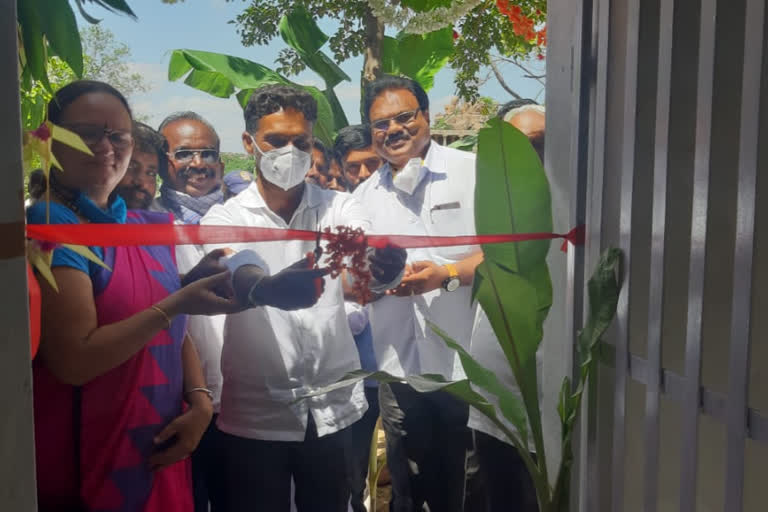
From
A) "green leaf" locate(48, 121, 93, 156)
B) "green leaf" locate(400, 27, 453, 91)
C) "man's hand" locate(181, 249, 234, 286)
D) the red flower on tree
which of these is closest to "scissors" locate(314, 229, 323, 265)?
"man's hand" locate(181, 249, 234, 286)

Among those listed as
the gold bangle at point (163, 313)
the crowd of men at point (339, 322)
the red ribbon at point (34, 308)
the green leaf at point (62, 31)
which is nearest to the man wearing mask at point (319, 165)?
the crowd of men at point (339, 322)

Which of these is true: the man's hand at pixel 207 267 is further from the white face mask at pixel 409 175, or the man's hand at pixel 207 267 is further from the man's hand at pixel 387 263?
the white face mask at pixel 409 175

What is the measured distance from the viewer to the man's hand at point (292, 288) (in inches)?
79.0

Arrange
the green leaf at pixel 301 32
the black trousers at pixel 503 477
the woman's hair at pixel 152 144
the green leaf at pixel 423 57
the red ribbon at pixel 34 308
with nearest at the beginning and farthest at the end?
the red ribbon at pixel 34 308 → the woman's hair at pixel 152 144 → the green leaf at pixel 301 32 → the green leaf at pixel 423 57 → the black trousers at pixel 503 477

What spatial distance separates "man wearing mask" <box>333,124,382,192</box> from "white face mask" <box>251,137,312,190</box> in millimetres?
109

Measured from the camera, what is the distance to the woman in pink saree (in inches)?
71.1

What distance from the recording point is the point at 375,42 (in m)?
Answer: 2.06

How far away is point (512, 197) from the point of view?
1.93 metres

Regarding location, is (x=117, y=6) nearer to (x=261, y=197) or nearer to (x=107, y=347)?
(x=261, y=197)

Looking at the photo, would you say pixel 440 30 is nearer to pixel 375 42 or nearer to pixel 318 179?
pixel 375 42

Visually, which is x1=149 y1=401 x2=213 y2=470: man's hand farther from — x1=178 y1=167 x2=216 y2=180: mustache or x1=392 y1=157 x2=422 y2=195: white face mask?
x1=392 y1=157 x2=422 y2=195: white face mask

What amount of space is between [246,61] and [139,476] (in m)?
1.23

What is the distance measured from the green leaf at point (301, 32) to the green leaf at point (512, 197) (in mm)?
582

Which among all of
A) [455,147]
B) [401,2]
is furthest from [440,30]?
[455,147]
